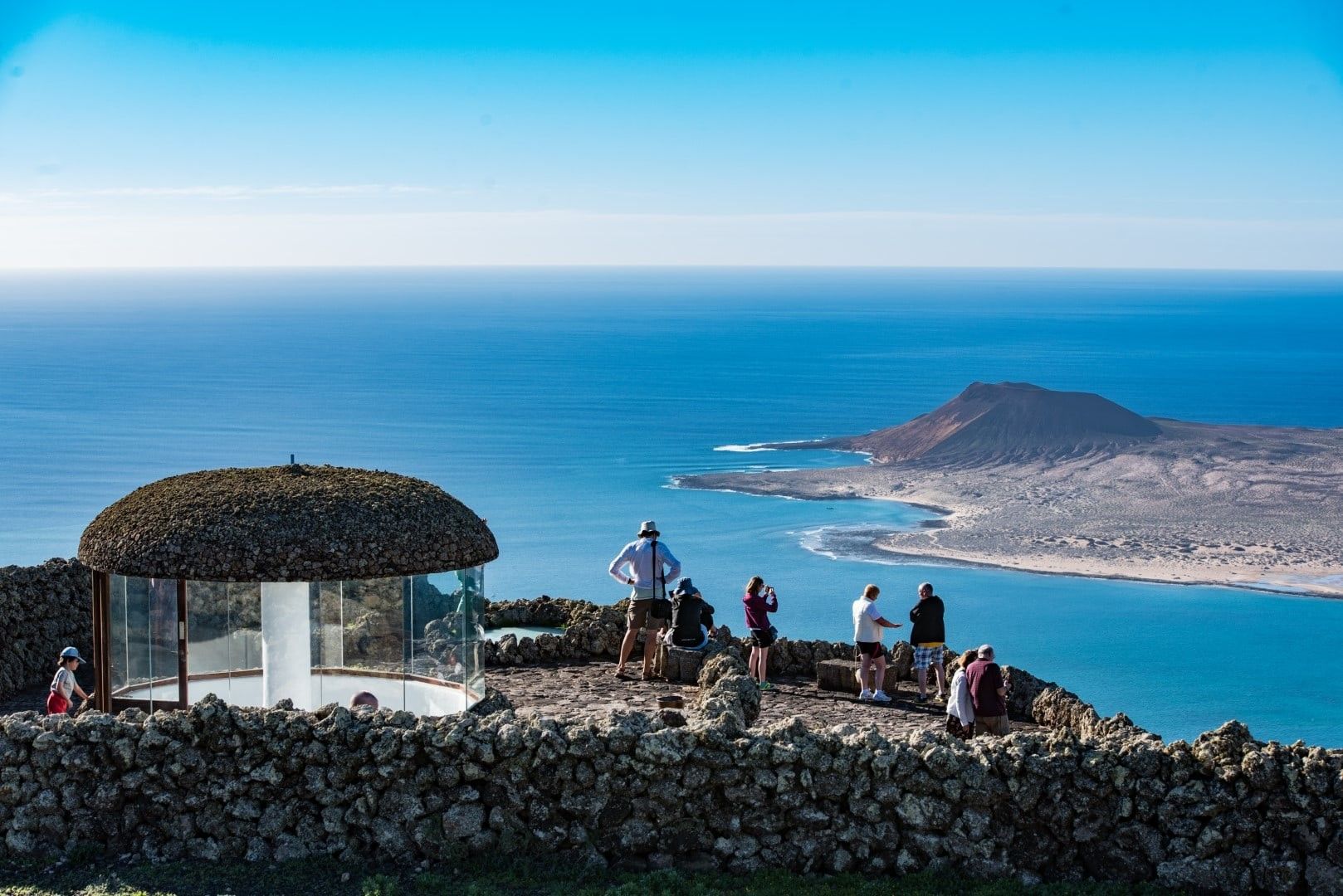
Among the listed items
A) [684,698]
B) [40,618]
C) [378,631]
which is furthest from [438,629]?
[40,618]

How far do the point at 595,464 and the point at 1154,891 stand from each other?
12688 cm

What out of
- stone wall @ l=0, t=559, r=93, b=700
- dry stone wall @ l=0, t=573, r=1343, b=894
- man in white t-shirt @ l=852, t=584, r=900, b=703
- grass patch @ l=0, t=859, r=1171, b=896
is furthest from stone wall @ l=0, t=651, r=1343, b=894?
stone wall @ l=0, t=559, r=93, b=700

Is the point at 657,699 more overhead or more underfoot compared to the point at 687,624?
more underfoot

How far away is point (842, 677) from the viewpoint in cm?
1891

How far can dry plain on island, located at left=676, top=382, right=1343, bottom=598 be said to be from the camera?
8400 cm

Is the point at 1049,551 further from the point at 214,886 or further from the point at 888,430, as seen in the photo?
the point at 214,886

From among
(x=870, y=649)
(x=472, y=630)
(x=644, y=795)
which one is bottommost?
(x=644, y=795)

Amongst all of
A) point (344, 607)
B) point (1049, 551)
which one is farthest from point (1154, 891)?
Answer: point (1049, 551)

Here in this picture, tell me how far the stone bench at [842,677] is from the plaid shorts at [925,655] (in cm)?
53

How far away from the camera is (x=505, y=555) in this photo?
93812 mm

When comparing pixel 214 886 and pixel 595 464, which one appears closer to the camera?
pixel 214 886

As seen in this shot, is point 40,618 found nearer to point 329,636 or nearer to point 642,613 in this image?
point 329,636

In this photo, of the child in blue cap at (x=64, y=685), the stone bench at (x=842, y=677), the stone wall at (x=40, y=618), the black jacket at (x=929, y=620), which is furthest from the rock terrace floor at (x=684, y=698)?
the stone wall at (x=40, y=618)

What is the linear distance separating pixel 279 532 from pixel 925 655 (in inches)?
311
